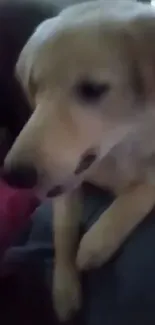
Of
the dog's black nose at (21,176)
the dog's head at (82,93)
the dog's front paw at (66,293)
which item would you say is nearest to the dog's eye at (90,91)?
the dog's head at (82,93)

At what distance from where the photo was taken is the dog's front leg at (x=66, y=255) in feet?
3.16

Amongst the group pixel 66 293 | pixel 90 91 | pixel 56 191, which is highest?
pixel 90 91

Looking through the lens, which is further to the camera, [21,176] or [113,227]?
[113,227]

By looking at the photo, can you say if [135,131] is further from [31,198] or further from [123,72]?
[31,198]

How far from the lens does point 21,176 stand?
85 centimetres

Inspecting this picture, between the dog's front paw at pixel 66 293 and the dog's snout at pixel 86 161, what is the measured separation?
171 mm

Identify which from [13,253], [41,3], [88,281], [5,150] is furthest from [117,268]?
[41,3]

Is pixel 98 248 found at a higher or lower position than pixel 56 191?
lower

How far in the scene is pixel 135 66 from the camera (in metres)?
0.89

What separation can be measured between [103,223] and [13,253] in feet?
0.46

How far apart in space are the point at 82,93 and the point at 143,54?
0.10 meters

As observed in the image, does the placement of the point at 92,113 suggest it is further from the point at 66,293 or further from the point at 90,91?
the point at 66,293

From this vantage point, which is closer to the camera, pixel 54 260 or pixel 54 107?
pixel 54 107

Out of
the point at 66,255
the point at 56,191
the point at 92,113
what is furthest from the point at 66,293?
the point at 92,113
